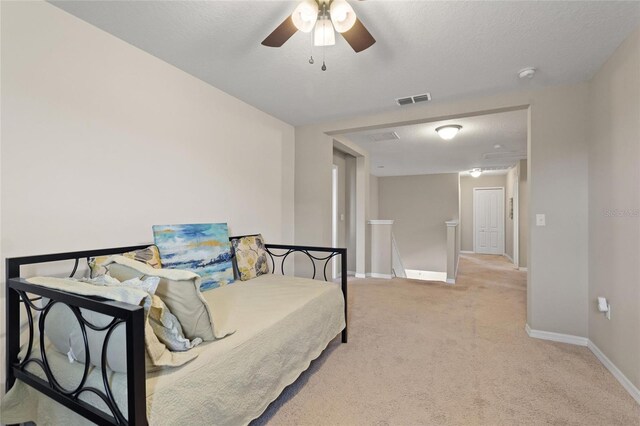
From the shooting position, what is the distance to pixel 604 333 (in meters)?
2.15

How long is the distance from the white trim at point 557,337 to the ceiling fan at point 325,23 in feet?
9.27

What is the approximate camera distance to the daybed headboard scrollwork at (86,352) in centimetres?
87

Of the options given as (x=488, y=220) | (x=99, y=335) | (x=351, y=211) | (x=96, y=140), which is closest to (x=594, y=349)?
(x=99, y=335)

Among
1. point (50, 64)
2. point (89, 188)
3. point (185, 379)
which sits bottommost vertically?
point (185, 379)

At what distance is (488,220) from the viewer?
27.9ft

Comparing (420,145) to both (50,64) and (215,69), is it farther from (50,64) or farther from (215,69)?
(50,64)

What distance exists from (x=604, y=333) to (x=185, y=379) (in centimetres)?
287

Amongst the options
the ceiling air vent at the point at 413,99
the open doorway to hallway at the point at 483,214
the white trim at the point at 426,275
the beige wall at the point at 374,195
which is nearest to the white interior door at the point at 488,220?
the open doorway to hallway at the point at 483,214

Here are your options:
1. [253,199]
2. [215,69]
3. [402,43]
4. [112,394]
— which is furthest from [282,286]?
[402,43]

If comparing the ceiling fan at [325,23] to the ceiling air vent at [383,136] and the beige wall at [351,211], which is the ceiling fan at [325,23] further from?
the beige wall at [351,211]

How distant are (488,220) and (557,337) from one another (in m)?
6.73

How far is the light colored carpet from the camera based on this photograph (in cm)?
158

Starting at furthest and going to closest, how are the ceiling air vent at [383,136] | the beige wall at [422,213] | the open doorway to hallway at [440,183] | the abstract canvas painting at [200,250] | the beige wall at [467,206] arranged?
the beige wall at [467,206] < the beige wall at [422,213] < the ceiling air vent at [383,136] < the open doorway to hallway at [440,183] < the abstract canvas painting at [200,250]

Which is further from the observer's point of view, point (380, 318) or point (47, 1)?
point (380, 318)
